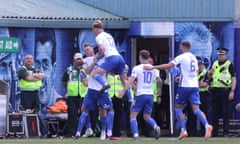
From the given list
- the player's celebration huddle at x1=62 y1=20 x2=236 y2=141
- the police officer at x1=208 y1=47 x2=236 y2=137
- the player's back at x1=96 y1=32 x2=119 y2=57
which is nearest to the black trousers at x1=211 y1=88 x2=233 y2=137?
the police officer at x1=208 y1=47 x2=236 y2=137

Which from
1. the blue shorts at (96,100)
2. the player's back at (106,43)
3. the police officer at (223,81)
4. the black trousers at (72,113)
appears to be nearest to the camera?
the player's back at (106,43)

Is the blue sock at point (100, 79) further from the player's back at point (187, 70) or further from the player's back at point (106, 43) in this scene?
the player's back at point (187, 70)

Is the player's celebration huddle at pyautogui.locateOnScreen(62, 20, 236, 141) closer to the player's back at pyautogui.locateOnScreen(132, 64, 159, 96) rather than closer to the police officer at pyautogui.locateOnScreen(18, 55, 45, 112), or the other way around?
the player's back at pyautogui.locateOnScreen(132, 64, 159, 96)

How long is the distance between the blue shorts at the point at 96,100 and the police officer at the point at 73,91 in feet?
10.6

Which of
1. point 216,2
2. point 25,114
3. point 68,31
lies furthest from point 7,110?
point 216,2

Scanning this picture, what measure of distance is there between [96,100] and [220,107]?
526 centimetres

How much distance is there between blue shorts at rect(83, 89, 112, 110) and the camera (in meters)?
18.3

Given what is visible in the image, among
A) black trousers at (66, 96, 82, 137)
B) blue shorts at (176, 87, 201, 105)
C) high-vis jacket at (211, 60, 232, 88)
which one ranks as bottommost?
black trousers at (66, 96, 82, 137)

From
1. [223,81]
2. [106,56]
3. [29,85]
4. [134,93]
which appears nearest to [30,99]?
[29,85]

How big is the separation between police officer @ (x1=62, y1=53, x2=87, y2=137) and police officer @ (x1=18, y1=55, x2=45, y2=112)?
2.13 ft

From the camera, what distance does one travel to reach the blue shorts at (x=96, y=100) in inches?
722

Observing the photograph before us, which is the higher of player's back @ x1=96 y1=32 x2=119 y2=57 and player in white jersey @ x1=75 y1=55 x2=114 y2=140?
player's back @ x1=96 y1=32 x2=119 y2=57

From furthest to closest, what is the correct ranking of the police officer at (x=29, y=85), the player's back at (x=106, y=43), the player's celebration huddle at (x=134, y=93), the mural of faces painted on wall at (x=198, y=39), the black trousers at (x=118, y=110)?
1. the mural of faces painted on wall at (x=198, y=39)
2. the police officer at (x=29, y=85)
3. the black trousers at (x=118, y=110)
4. the player's celebration huddle at (x=134, y=93)
5. the player's back at (x=106, y=43)

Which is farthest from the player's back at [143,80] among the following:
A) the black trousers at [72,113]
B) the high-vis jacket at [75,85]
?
the black trousers at [72,113]
